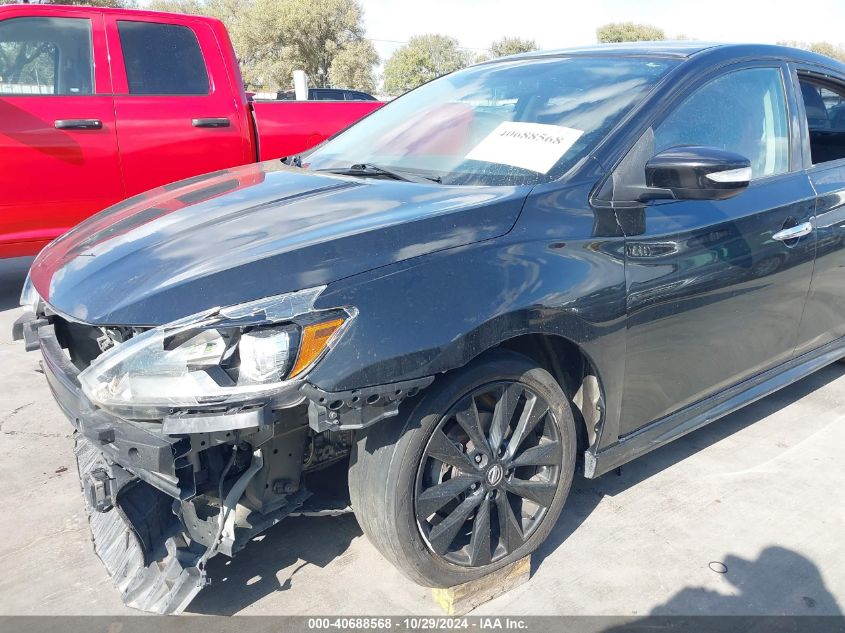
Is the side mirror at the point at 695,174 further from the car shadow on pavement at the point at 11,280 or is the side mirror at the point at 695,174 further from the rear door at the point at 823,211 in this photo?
the car shadow on pavement at the point at 11,280

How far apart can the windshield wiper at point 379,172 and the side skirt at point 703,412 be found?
3.73ft

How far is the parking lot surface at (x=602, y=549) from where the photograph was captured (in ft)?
7.68

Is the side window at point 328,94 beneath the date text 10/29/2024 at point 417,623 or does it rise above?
above

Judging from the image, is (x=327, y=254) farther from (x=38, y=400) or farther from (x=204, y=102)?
(x=204, y=102)

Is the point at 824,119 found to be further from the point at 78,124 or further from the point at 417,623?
the point at 78,124

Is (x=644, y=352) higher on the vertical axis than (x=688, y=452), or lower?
higher

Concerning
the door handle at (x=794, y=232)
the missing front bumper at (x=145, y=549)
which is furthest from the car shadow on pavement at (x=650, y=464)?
the missing front bumper at (x=145, y=549)

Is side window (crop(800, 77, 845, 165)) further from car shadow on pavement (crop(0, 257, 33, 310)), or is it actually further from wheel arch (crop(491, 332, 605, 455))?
car shadow on pavement (crop(0, 257, 33, 310))

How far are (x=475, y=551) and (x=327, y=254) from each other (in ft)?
3.46

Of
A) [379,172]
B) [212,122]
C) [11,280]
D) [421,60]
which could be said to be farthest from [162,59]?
[421,60]

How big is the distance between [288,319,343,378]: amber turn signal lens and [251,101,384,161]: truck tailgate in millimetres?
3892

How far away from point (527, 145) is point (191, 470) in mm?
1564

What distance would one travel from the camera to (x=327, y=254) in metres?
1.89

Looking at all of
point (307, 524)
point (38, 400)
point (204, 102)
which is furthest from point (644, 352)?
point (204, 102)
